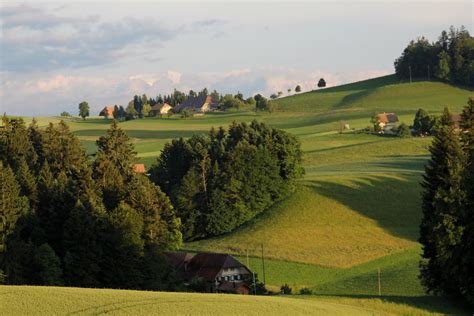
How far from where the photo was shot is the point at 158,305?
1468 inches

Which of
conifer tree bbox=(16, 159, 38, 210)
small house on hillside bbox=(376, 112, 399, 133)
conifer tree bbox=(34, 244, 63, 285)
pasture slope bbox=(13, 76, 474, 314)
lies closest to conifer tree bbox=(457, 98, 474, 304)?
pasture slope bbox=(13, 76, 474, 314)

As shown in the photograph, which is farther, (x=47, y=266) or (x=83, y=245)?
(x=83, y=245)

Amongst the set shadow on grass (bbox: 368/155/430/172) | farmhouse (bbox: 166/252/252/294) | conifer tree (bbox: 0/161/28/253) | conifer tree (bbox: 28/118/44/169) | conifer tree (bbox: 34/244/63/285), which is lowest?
farmhouse (bbox: 166/252/252/294)

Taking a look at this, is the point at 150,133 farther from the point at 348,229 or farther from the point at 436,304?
the point at 436,304

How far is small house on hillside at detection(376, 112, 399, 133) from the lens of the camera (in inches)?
5980

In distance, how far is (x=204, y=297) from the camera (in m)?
40.0

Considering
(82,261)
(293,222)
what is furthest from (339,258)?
(82,261)

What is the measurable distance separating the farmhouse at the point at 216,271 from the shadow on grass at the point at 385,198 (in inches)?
749

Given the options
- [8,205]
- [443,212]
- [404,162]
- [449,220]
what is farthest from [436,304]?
[404,162]

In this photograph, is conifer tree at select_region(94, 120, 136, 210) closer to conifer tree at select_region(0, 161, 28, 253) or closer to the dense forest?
the dense forest

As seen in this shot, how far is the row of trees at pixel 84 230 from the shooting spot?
58406 mm

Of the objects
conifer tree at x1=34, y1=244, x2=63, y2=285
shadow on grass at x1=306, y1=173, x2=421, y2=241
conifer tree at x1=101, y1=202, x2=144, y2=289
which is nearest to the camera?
conifer tree at x1=34, y1=244, x2=63, y2=285

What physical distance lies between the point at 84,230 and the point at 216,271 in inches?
553

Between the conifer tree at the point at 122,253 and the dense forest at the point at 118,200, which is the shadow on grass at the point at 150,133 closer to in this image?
the dense forest at the point at 118,200
